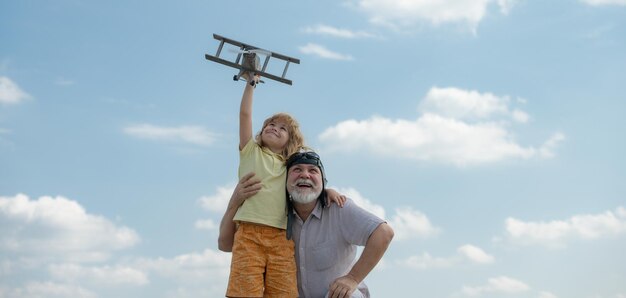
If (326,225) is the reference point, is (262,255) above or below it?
below

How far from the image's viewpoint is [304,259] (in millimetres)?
5586

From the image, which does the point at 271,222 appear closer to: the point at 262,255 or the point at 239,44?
the point at 262,255

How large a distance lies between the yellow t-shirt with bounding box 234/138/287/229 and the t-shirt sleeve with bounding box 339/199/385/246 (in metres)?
0.51

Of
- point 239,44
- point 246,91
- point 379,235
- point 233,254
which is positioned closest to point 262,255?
point 233,254

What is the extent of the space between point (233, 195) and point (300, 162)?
2.18 feet

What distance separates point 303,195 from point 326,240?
454 millimetres

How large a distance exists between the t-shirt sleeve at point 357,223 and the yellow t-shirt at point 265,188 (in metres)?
0.51

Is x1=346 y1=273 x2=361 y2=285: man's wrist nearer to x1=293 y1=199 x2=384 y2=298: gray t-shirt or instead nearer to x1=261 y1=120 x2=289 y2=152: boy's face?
x1=293 y1=199 x2=384 y2=298: gray t-shirt

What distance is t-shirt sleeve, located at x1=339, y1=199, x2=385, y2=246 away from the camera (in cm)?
554

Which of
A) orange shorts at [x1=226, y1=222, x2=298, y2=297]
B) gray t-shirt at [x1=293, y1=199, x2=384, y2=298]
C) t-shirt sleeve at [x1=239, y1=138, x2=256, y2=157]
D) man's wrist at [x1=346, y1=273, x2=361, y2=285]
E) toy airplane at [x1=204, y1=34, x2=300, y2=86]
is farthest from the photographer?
toy airplane at [x1=204, y1=34, x2=300, y2=86]

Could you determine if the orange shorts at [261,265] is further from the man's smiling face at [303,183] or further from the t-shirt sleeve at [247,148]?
the t-shirt sleeve at [247,148]

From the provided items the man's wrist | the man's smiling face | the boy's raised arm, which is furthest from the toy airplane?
the man's wrist

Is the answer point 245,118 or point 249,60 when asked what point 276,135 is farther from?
point 249,60

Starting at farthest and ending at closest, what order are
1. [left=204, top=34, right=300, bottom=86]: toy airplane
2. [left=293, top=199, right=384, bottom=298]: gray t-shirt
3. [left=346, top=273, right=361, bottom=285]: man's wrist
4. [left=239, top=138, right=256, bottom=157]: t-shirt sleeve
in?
[left=204, top=34, right=300, bottom=86]: toy airplane → [left=239, top=138, right=256, bottom=157]: t-shirt sleeve → [left=293, top=199, right=384, bottom=298]: gray t-shirt → [left=346, top=273, right=361, bottom=285]: man's wrist
